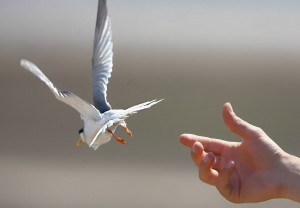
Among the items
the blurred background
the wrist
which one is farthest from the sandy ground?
the wrist

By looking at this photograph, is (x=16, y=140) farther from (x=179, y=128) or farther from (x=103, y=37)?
(x=103, y=37)

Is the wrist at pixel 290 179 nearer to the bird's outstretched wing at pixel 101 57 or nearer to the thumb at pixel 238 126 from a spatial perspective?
the thumb at pixel 238 126

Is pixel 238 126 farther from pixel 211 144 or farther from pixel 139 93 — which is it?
pixel 139 93

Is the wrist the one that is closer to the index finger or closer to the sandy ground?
the index finger

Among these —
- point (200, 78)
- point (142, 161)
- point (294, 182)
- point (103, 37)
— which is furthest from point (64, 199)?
point (294, 182)

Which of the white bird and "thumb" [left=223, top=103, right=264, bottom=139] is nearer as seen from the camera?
the white bird

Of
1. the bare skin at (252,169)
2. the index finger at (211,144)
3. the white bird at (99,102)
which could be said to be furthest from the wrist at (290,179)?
the white bird at (99,102)

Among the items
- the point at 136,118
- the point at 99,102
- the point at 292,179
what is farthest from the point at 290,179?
the point at 136,118

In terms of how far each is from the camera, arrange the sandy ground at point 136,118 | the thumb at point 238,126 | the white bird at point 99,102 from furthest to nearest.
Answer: the sandy ground at point 136,118
the thumb at point 238,126
the white bird at point 99,102
